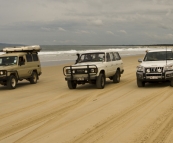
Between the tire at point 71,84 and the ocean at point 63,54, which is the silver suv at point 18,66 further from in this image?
the ocean at point 63,54

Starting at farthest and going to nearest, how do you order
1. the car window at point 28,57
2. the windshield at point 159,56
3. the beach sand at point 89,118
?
the car window at point 28,57
the windshield at point 159,56
the beach sand at point 89,118

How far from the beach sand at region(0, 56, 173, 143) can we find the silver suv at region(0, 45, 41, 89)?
10.6 feet

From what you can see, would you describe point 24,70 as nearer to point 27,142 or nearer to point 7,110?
point 7,110

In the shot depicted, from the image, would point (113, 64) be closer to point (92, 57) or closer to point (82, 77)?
point (92, 57)

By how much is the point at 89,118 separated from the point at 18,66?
29.9ft

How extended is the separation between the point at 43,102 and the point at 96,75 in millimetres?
3522

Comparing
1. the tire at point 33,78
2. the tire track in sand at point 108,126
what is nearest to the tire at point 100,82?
the tire track in sand at point 108,126

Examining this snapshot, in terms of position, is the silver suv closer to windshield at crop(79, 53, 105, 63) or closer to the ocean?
windshield at crop(79, 53, 105, 63)

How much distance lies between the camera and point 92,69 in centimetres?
1378

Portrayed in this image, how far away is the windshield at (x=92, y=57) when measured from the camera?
15.0m

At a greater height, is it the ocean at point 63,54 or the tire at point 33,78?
the ocean at point 63,54

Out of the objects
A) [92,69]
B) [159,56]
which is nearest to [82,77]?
[92,69]

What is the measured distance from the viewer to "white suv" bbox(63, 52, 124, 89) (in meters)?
13.8

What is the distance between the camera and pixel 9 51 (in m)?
18.3
